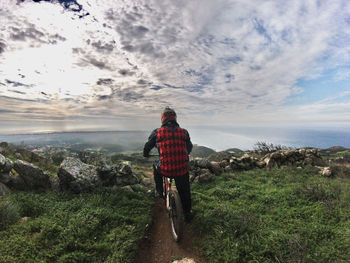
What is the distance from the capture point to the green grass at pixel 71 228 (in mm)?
3637

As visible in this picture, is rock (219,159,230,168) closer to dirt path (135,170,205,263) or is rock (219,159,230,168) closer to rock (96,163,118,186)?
dirt path (135,170,205,263)

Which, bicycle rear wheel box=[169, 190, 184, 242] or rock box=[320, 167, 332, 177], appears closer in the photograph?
bicycle rear wheel box=[169, 190, 184, 242]

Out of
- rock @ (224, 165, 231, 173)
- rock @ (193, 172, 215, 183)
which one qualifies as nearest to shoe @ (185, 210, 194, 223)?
rock @ (193, 172, 215, 183)

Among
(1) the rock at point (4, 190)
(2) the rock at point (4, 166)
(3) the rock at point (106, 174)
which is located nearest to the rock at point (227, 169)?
(3) the rock at point (106, 174)

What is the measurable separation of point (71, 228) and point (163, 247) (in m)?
2.75

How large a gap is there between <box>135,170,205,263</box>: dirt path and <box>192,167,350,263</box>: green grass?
358 mm

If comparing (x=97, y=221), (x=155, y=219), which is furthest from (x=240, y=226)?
(x=97, y=221)

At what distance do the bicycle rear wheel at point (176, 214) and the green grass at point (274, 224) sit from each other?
0.75m

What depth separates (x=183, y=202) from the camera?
4.89 meters

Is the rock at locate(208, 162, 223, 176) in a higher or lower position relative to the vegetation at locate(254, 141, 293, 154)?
lower

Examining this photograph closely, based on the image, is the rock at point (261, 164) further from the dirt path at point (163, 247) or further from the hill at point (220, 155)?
the dirt path at point (163, 247)

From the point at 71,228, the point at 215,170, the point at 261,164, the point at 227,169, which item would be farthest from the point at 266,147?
the point at 71,228

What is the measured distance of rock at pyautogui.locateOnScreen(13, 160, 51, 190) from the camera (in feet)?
22.0

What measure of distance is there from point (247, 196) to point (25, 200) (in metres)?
9.02
